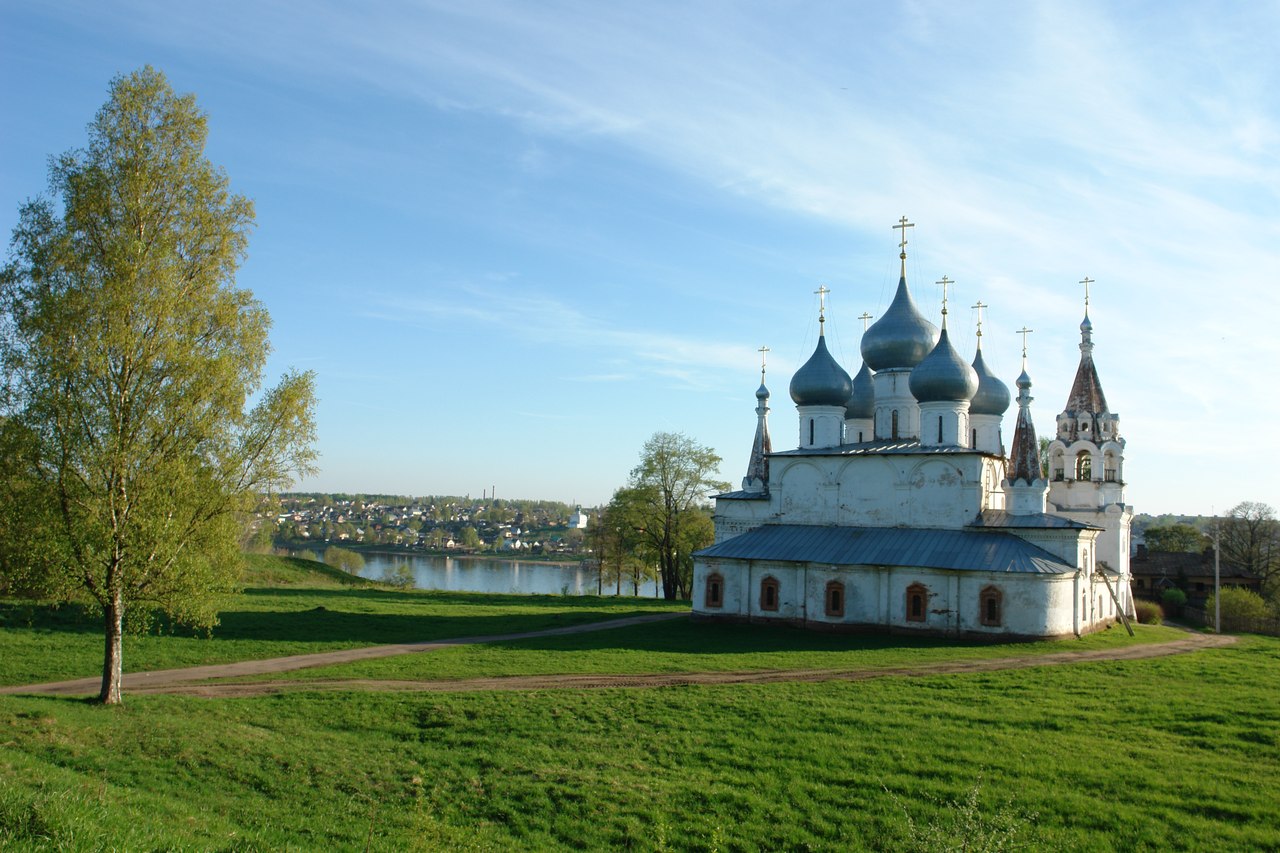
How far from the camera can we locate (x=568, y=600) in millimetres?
38750

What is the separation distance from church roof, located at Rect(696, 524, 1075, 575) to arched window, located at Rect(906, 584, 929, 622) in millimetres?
713

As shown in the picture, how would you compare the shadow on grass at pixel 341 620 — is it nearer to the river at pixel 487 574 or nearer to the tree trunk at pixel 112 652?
the tree trunk at pixel 112 652

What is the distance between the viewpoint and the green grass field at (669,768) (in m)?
9.12

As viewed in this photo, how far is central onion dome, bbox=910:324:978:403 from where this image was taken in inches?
1113

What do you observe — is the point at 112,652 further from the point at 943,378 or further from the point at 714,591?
the point at 943,378

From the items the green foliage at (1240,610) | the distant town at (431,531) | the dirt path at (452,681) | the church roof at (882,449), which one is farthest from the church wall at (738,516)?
the distant town at (431,531)

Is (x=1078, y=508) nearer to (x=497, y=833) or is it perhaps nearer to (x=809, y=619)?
(x=809, y=619)

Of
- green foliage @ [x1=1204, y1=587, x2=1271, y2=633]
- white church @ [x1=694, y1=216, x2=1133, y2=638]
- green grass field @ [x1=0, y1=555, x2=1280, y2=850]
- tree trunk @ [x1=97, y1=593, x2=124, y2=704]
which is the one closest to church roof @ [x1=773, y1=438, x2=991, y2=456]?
white church @ [x1=694, y1=216, x2=1133, y2=638]

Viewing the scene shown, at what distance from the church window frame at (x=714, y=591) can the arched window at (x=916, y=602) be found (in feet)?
19.2

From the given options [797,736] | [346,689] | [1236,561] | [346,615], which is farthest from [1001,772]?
[1236,561]

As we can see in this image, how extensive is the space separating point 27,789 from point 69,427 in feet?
26.4

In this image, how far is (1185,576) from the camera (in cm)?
4522

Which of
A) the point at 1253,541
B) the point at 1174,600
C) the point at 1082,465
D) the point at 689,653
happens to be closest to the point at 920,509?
the point at 689,653

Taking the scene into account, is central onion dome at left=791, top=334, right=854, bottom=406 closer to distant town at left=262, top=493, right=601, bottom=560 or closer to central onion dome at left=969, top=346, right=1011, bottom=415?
central onion dome at left=969, top=346, right=1011, bottom=415
